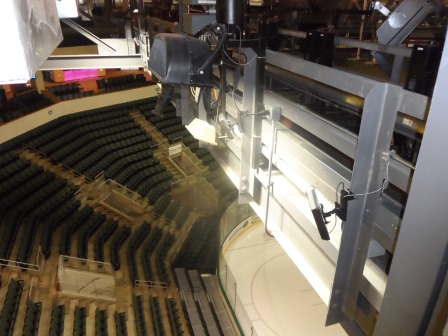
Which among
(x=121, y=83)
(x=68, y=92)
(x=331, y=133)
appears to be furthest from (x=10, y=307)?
(x=121, y=83)

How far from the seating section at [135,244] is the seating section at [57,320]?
1759 millimetres

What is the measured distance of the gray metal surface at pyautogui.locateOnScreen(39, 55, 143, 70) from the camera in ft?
13.9

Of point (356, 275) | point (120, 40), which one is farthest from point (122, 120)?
point (356, 275)

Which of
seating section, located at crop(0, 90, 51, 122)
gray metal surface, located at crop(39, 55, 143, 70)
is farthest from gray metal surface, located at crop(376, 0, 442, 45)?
seating section, located at crop(0, 90, 51, 122)

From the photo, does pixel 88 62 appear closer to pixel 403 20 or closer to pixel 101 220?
pixel 403 20

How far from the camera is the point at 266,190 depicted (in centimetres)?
267

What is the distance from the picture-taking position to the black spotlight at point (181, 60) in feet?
7.38

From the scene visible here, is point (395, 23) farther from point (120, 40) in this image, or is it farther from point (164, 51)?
point (120, 40)

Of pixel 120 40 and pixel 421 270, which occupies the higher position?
pixel 120 40

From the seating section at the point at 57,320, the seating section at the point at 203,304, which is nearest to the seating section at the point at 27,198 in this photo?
the seating section at the point at 57,320

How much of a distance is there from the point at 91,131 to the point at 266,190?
391 inches

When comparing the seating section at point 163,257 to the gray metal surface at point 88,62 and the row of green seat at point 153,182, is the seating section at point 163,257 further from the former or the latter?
the gray metal surface at point 88,62

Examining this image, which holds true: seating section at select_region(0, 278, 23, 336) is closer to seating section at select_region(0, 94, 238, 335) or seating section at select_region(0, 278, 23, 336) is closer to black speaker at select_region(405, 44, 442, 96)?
seating section at select_region(0, 94, 238, 335)

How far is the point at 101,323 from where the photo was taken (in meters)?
6.55
